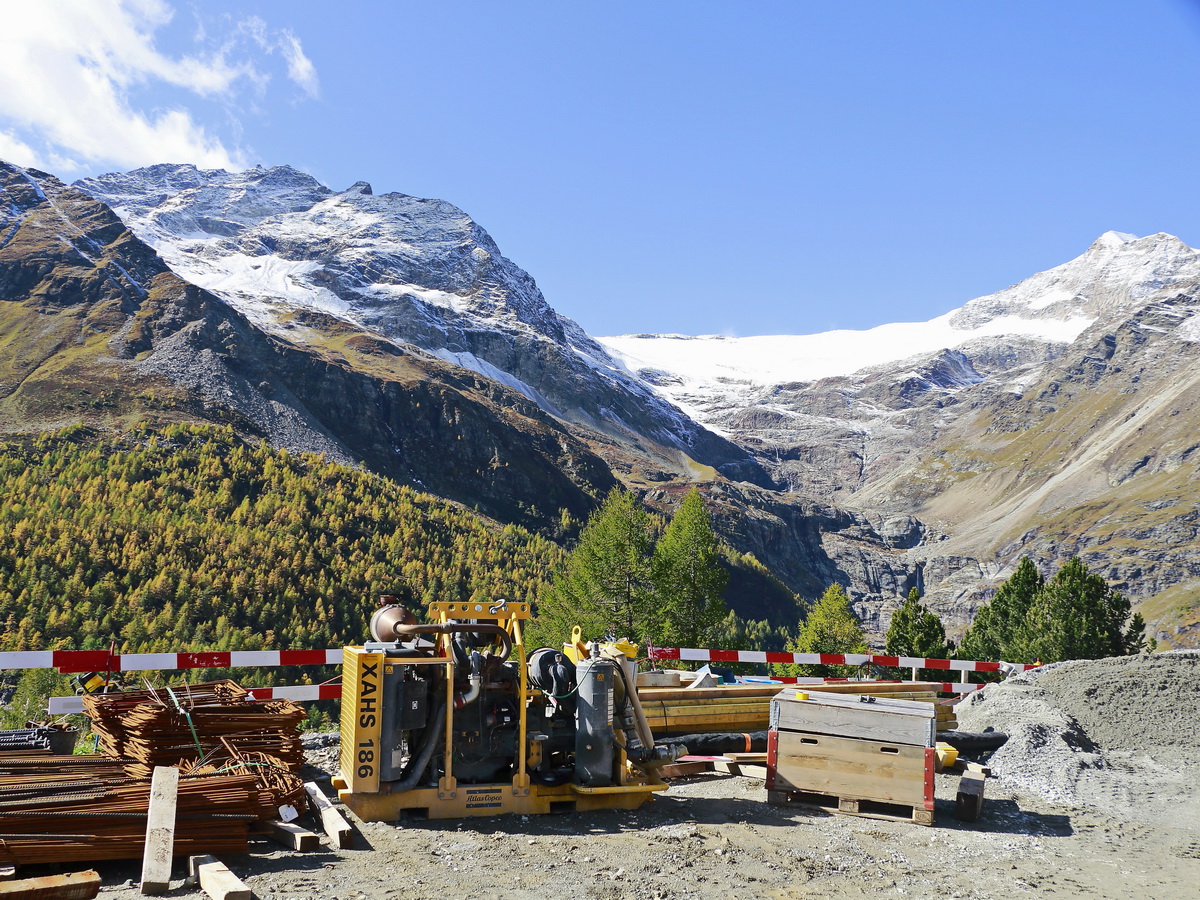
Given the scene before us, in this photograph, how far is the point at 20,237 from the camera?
4437 inches

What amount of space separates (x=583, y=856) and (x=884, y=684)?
852cm

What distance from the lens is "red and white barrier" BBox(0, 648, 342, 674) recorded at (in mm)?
9398

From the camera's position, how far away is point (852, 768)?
8812mm

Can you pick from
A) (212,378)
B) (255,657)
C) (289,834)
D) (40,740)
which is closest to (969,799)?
(289,834)

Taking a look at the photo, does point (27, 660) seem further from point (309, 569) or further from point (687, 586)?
point (309, 569)

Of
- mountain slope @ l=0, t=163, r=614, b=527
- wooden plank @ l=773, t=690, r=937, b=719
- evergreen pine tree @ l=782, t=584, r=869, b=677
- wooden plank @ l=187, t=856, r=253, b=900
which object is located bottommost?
evergreen pine tree @ l=782, t=584, r=869, b=677

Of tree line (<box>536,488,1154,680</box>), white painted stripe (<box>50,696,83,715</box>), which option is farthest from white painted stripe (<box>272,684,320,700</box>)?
tree line (<box>536,488,1154,680</box>)

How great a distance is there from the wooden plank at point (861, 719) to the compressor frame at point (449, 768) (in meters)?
1.58

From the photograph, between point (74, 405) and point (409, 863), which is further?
point (74, 405)

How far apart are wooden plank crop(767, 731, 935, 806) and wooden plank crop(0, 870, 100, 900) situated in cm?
631

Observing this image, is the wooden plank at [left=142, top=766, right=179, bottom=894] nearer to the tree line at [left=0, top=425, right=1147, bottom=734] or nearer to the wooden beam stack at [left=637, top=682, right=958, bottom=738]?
the wooden beam stack at [left=637, top=682, right=958, bottom=738]

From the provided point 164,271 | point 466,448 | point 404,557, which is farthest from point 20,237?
point 404,557

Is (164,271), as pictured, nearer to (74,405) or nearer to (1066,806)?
(74,405)

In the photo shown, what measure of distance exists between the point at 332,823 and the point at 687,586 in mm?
25360
